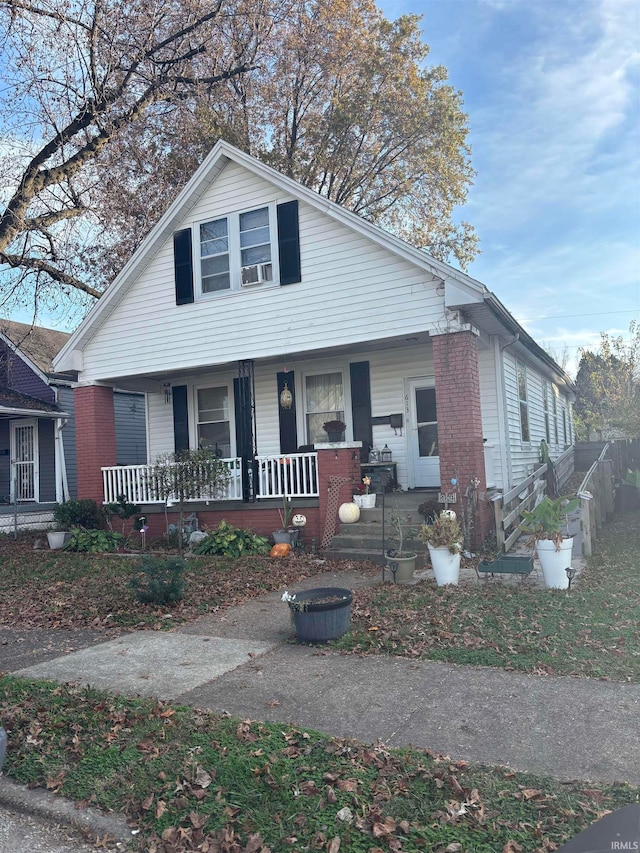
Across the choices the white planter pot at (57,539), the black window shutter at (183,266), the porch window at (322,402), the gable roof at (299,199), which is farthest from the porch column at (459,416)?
the white planter pot at (57,539)

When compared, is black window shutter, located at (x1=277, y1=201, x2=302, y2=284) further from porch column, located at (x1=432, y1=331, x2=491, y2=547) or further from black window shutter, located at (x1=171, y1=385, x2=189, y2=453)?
black window shutter, located at (x1=171, y1=385, x2=189, y2=453)

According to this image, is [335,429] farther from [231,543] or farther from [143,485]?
[143,485]

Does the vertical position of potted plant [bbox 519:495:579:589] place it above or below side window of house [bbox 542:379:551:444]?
below

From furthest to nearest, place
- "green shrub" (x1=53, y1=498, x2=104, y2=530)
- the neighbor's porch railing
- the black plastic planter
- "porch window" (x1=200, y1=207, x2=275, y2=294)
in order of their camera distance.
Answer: "green shrub" (x1=53, y1=498, x2=104, y2=530) < "porch window" (x1=200, y1=207, x2=275, y2=294) < the neighbor's porch railing < the black plastic planter

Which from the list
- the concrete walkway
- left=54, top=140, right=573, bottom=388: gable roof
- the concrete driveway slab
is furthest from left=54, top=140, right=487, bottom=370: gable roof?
the concrete driveway slab

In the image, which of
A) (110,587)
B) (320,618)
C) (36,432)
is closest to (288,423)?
(110,587)

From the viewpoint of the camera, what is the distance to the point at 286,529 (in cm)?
1179

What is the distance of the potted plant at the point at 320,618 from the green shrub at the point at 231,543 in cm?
517

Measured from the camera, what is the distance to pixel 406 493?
1186 centimetres

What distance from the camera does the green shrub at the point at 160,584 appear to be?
7707 mm

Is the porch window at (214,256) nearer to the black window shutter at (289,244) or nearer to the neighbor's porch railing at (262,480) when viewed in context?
the black window shutter at (289,244)

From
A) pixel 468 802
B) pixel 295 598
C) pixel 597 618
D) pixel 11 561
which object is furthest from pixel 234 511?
pixel 468 802

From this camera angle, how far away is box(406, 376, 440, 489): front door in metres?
12.6

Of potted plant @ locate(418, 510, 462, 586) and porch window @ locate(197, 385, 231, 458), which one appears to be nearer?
potted plant @ locate(418, 510, 462, 586)
